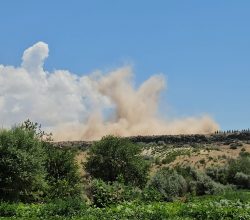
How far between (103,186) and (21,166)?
787 cm

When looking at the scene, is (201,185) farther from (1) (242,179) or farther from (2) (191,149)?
(2) (191,149)

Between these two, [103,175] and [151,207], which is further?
[103,175]

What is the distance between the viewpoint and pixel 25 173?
3734 cm

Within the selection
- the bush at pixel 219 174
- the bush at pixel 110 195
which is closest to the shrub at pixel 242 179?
the bush at pixel 219 174

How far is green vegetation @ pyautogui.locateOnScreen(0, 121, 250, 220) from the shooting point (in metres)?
24.4

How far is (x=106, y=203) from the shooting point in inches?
1241

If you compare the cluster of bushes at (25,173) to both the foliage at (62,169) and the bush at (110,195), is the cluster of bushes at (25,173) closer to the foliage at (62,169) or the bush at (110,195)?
the foliage at (62,169)

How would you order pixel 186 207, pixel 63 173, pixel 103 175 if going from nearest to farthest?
pixel 186 207, pixel 63 173, pixel 103 175

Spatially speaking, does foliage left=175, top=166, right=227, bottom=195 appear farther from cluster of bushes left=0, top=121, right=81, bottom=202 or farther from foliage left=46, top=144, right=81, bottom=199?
cluster of bushes left=0, top=121, right=81, bottom=202

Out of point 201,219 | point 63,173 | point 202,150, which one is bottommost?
point 201,219

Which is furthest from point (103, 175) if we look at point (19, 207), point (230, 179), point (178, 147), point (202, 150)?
point (178, 147)

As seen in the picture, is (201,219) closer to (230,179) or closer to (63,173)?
(63,173)

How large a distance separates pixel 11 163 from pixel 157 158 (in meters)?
43.4

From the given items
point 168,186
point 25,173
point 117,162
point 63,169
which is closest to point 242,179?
point 168,186
